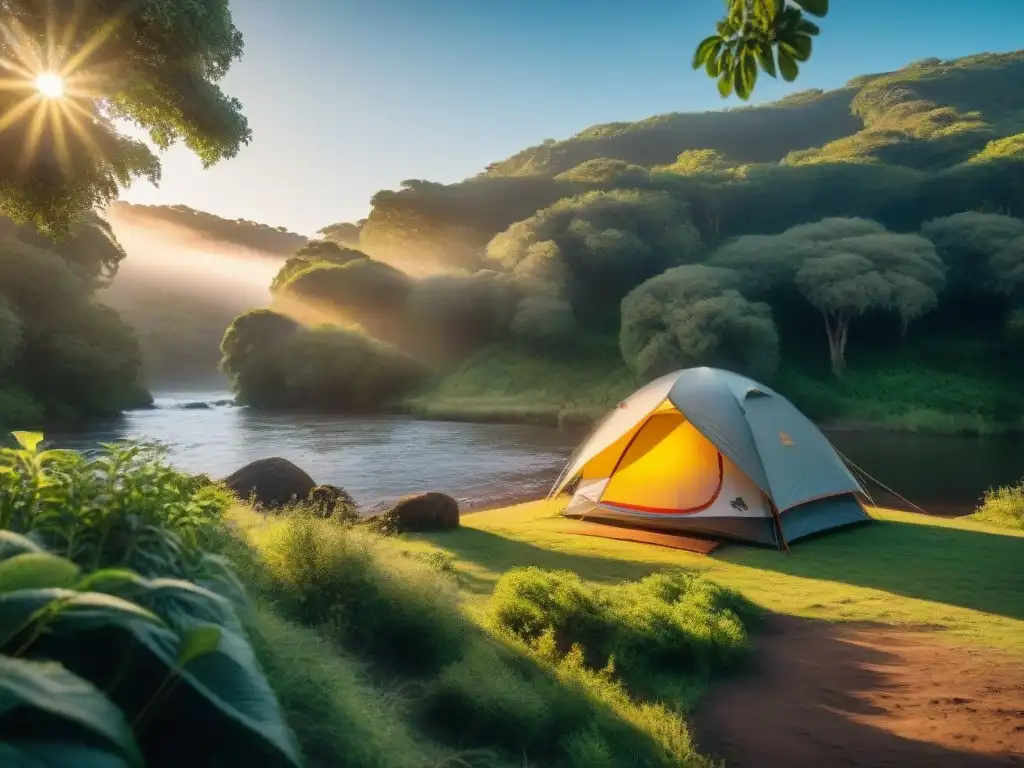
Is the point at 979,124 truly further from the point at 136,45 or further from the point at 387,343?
the point at 136,45

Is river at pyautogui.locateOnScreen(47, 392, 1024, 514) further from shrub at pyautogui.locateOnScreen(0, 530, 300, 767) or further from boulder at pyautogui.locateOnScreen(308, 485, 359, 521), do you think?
shrub at pyautogui.locateOnScreen(0, 530, 300, 767)

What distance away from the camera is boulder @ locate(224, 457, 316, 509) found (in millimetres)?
10828

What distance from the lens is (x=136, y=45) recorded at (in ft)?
29.8

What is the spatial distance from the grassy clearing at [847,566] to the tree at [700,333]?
20739 millimetres

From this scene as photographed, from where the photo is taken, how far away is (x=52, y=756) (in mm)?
953

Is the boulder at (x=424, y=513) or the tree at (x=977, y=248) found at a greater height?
the tree at (x=977, y=248)

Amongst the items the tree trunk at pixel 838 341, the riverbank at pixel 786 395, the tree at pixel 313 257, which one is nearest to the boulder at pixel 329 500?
the riverbank at pixel 786 395

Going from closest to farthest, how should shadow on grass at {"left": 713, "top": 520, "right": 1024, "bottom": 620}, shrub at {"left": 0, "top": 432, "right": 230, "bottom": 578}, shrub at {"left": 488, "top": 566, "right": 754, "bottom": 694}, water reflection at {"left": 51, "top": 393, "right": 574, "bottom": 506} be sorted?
1. shrub at {"left": 0, "top": 432, "right": 230, "bottom": 578}
2. shrub at {"left": 488, "top": 566, "right": 754, "bottom": 694}
3. shadow on grass at {"left": 713, "top": 520, "right": 1024, "bottom": 620}
4. water reflection at {"left": 51, "top": 393, "right": 574, "bottom": 506}

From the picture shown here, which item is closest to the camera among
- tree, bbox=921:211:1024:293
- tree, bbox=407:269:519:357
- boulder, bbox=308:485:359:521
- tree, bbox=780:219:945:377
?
boulder, bbox=308:485:359:521

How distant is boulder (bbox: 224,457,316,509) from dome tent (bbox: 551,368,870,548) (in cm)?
451

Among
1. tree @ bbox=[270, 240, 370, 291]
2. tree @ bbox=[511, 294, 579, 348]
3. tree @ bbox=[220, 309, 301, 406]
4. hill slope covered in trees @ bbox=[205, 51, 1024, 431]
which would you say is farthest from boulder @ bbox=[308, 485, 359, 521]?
tree @ bbox=[270, 240, 370, 291]

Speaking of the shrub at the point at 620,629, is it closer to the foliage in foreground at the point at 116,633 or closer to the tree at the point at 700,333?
the foliage in foreground at the point at 116,633

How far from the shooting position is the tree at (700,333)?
1246 inches

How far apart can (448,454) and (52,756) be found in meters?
21.2
